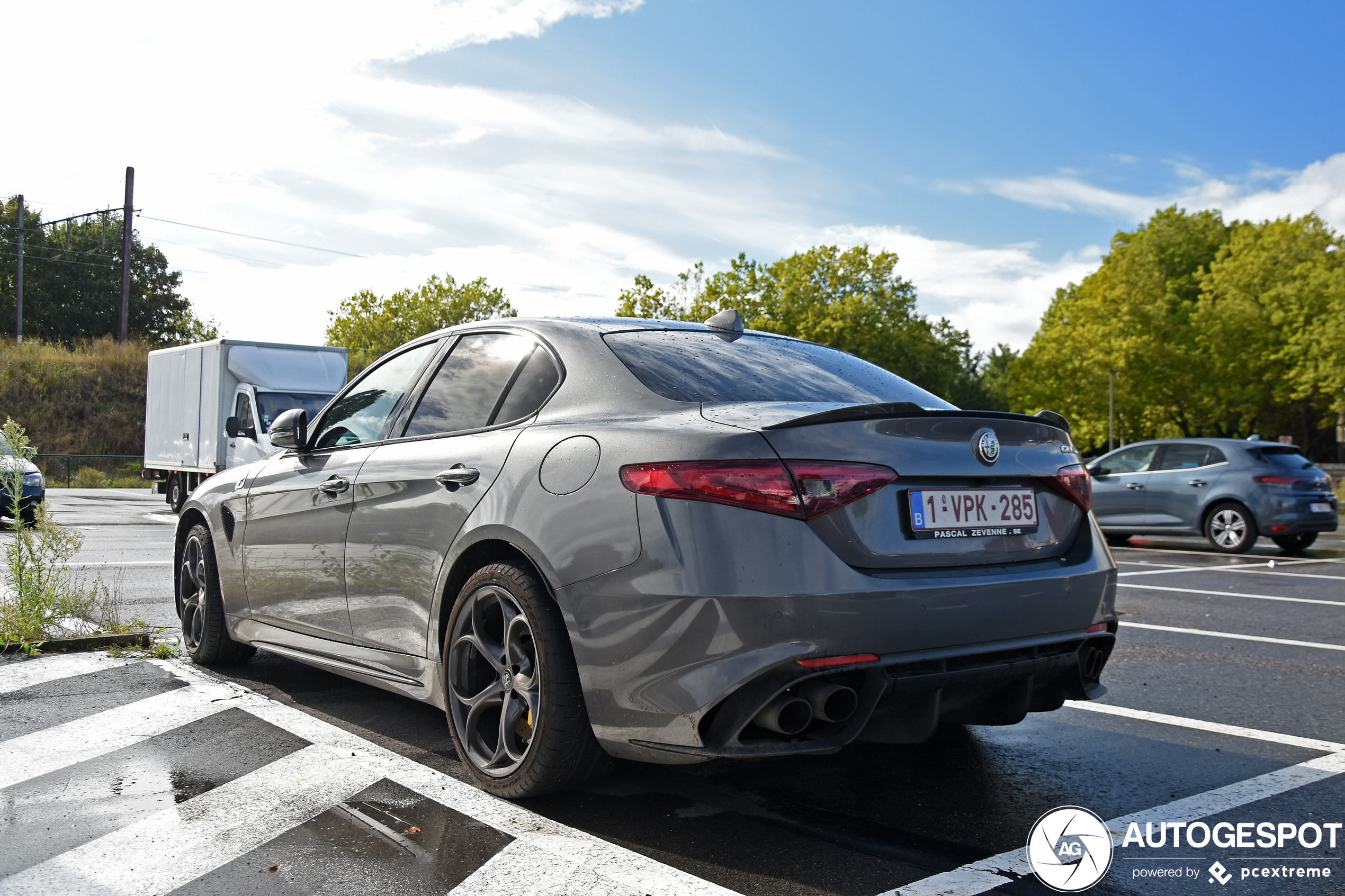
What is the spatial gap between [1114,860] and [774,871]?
946 millimetres

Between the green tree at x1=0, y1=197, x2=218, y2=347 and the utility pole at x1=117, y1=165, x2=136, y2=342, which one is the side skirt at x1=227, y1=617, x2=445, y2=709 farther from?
the green tree at x1=0, y1=197, x2=218, y2=347

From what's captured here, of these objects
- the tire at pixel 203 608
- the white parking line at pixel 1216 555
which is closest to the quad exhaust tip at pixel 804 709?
the tire at pixel 203 608

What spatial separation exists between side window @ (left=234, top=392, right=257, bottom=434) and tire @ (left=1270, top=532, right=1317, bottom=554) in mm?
15160

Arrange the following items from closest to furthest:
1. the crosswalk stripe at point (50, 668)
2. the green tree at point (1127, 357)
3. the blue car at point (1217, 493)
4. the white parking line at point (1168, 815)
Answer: the white parking line at point (1168, 815), the crosswalk stripe at point (50, 668), the blue car at point (1217, 493), the green tree at point (1127, 357)

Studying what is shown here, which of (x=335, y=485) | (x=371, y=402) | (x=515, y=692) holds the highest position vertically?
(x=371, y=402)

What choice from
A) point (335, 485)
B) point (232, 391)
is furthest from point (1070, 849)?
point (232, 391)

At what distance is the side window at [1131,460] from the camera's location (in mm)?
15055

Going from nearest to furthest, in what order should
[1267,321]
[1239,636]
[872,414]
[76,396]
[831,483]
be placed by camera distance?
[831,483] < [872,414] < [1239,636] < [76,396] < [1267,321]

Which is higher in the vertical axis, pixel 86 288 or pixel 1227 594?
pixel 86 288

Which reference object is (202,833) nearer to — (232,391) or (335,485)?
(335,485)

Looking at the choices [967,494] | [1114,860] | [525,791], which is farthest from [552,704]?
[1114,860]

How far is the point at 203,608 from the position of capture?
18.3ft

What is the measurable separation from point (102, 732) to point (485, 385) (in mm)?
2057

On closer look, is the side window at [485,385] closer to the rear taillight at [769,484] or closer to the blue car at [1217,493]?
the rear taillight at [769,484]
